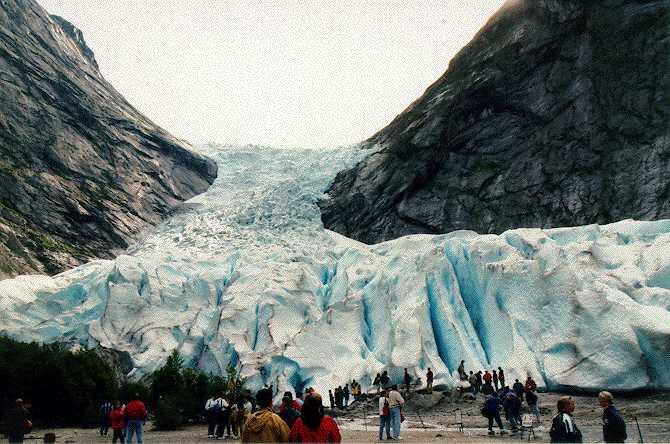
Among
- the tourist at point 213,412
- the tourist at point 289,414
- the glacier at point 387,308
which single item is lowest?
the tourist at point 289,414

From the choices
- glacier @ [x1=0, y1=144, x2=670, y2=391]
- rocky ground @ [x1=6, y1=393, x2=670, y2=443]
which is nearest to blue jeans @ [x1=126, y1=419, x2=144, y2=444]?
rocky ground @ [x1=6, y1=393, x2=670, y2=443]

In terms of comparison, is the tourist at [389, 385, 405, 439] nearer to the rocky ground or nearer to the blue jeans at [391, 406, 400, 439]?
the blue jeans at [391, 406, 400, 439]

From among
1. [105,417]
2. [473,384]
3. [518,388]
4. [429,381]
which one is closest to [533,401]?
[518,388]

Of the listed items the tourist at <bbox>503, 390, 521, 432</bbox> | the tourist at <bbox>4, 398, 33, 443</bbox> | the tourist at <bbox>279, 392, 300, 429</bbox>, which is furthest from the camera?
the tourist at <bbox>503, 390, 521, 432</bbox>

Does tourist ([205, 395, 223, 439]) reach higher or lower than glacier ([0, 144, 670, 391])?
lower

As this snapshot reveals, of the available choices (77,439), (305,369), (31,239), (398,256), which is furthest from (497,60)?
(77,439)

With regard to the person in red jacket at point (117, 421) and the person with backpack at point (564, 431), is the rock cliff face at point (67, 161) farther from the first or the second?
the person with backpack at point (564, 431)

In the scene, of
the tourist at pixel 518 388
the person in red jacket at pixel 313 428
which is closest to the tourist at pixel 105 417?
the tourist at pixel 518 388
